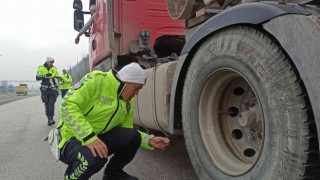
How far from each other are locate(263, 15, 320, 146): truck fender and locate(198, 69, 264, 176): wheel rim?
44cm

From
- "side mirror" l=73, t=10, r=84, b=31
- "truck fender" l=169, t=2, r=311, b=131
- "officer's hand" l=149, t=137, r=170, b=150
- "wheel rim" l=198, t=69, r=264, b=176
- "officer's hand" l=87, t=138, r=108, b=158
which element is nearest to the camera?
"truck fender" l=169, t=2, r=311, b=131

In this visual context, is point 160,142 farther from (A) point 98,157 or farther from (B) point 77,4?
(B) point 77,4

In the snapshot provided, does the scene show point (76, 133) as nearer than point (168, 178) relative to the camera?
Yes

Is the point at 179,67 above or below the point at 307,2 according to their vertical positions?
below

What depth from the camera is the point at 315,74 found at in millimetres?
1543

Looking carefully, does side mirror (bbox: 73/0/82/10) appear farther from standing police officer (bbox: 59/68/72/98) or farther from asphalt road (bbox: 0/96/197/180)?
standing police officer (bbox: 59/68/72/98)

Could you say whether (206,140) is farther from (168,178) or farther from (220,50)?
(168,178)

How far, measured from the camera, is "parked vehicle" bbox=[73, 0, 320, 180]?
1.61 metres

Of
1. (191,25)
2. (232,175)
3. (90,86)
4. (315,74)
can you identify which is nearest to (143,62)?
(191,25)

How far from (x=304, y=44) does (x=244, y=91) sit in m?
0.70

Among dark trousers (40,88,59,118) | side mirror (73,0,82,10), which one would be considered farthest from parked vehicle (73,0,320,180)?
dark trousers (40,88,59,118)

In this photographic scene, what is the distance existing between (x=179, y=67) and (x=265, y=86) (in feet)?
2.98

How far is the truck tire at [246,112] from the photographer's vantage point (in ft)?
5.31

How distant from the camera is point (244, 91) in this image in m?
2.27
